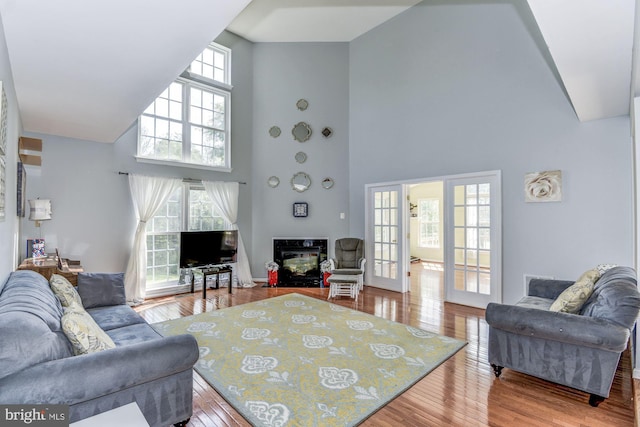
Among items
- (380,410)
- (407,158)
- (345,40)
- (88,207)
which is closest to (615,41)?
(380,410)

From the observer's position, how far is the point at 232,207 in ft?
19.6

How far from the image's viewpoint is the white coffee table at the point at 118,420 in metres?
1.04

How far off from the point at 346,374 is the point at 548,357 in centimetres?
158

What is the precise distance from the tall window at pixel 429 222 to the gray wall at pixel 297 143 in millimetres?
4259

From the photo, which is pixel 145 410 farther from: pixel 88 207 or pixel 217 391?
pixel 88 207

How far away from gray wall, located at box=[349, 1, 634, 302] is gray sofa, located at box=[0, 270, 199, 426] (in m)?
4.42

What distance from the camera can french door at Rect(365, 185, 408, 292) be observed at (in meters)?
5.61

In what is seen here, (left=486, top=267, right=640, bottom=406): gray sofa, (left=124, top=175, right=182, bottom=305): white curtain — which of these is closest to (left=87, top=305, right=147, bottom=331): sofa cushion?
(left=124, top=175, right=182, bottom=305): white curtain

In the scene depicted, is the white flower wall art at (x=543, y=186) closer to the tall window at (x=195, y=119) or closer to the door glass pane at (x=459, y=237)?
the door glass pane at (x=459, y=237)

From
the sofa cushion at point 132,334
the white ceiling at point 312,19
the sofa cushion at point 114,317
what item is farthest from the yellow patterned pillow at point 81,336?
the white ceiling at point 312,19

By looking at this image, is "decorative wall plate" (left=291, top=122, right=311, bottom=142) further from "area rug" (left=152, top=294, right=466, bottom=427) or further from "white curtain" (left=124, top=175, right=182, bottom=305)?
"area rug" (left=152, top=294, right=466, bottom=427)

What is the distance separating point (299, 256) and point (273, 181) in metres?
1.65

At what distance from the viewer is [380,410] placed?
2.14 m

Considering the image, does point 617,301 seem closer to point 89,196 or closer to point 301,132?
point 301,132
